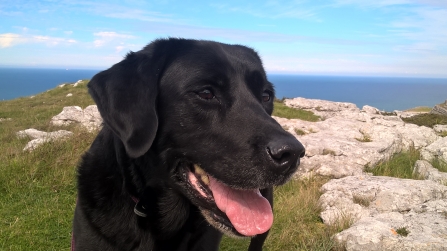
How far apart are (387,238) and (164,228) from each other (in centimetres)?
221

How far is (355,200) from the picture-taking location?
4.68 metres

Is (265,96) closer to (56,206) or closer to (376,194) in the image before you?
(376,194)

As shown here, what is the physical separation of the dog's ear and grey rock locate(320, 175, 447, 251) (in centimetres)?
248

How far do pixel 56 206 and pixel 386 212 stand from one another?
13.1 feet

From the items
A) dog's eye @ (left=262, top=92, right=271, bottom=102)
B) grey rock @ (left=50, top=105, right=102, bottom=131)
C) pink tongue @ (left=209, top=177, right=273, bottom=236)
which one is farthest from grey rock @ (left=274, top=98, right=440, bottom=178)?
grey rock @ (left=50, top=105, right=102, bottom=131)

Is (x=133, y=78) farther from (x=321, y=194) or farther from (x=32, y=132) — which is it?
(x=32, y=132)

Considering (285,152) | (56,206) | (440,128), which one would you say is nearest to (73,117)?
(56,206)

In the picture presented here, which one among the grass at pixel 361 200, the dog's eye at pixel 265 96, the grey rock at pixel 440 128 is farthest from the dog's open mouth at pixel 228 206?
the grey rock at pixel 440 128

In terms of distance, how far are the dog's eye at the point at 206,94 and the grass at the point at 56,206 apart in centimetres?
213

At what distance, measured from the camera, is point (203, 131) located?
2.19m

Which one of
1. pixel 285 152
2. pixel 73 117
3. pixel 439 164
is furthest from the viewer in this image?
pixel 73 117

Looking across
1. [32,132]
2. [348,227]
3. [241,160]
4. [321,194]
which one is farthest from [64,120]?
[241,160]

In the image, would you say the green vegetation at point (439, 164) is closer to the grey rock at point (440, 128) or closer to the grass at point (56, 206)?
the grass at point (56, 206)

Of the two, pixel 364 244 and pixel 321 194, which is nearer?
pixel 364 244
